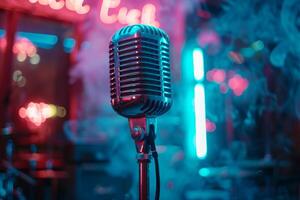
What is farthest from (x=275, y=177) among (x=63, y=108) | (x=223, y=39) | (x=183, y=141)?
(x=63, y=108)

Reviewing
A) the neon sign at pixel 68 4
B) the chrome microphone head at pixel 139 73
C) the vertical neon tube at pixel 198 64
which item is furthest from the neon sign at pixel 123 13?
the chrome microphone head at pixel 139 73

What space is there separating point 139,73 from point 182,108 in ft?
10.6

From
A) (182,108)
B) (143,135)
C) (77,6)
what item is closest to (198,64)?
(182,108)

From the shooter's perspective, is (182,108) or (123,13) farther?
(182,108)

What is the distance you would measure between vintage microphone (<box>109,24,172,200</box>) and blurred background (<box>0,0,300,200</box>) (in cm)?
118

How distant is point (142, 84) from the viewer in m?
1.09

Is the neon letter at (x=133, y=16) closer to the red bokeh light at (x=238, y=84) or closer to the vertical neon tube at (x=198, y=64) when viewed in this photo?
the vertical neon tube at (x=198, y=64)

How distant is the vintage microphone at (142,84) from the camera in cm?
110

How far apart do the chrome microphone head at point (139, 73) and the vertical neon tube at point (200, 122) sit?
108 inches

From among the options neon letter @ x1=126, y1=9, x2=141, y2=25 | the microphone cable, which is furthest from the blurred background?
the microphone cable

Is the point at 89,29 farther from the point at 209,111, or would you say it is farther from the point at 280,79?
the point at 280,79

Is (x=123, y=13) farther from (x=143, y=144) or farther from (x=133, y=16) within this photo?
(x=143, y=144)

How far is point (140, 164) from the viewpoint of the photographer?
3.71ft

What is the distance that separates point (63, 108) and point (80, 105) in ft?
2.49
